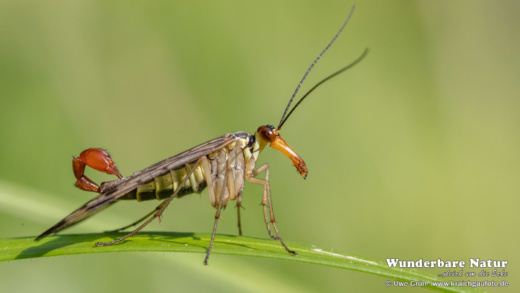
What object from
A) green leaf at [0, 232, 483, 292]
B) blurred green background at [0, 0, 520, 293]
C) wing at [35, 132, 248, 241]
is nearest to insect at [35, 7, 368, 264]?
wing at [35, 132, 248, 241]

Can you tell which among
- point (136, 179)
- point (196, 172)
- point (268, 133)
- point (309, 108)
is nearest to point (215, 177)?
point (196, 172)

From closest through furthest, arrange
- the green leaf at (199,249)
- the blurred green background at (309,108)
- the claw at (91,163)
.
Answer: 1. the green leaf at (199,249)
2. the claw at (91,163)
3. the blurred green background at (309,108)

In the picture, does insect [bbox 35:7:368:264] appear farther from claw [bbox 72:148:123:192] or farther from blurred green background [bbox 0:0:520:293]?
blurred green background [bbox 0:0:520:293]

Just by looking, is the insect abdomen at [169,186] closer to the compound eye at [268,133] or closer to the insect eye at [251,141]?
the insect eye at [251,141]

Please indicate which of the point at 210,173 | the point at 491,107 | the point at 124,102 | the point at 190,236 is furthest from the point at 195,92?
the point at 491,107

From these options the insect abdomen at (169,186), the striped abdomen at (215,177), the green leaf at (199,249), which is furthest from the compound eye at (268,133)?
the green leaf at (199,249)

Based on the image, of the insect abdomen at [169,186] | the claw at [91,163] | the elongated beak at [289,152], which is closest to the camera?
the claw at [91,163]

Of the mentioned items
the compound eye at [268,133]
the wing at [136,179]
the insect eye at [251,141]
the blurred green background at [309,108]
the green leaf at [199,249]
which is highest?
the blurred green background at [309,108]
